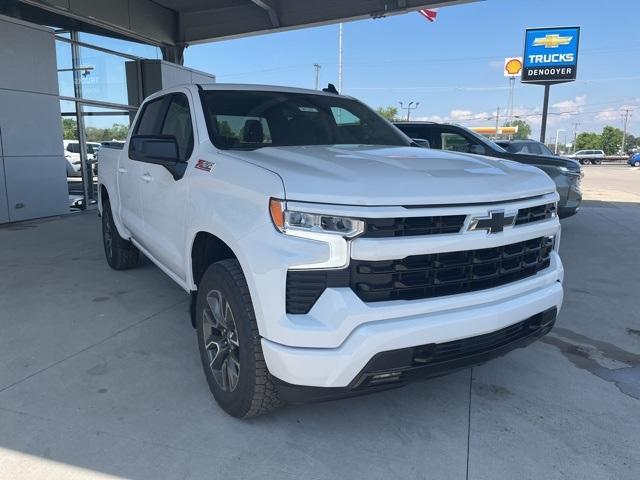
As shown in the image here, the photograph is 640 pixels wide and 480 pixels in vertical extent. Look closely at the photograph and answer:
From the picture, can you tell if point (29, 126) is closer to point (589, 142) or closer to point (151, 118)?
point (151, 118)

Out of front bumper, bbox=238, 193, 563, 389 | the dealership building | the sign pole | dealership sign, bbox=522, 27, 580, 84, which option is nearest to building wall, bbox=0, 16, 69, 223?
the dealership building

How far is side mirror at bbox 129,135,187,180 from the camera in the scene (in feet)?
10.6

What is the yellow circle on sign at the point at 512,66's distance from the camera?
157ft

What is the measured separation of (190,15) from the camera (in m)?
13.5

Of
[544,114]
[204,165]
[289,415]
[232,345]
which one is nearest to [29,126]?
[204,165]

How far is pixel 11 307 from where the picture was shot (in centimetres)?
464

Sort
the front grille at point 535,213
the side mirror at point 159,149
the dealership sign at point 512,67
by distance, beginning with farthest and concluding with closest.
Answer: the dealership sign at point 512,67, the side mirror at point 159,149, the front grille at point 535,213

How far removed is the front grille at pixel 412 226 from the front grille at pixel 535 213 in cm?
50

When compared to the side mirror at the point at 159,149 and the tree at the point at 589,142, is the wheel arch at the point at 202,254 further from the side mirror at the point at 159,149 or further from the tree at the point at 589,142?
the tree at the point at 589,142

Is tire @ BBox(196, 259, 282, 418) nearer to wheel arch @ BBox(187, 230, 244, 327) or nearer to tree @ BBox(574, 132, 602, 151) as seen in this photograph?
wheel arch @ BBox(187, 230, 244, 327)

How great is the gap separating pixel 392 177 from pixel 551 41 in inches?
1008

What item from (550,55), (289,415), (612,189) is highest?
(550,55)

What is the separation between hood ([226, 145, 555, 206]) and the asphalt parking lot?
1281 mm

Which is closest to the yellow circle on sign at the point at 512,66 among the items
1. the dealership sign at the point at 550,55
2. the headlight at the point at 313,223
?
the dealership sign at the point at 550,55
